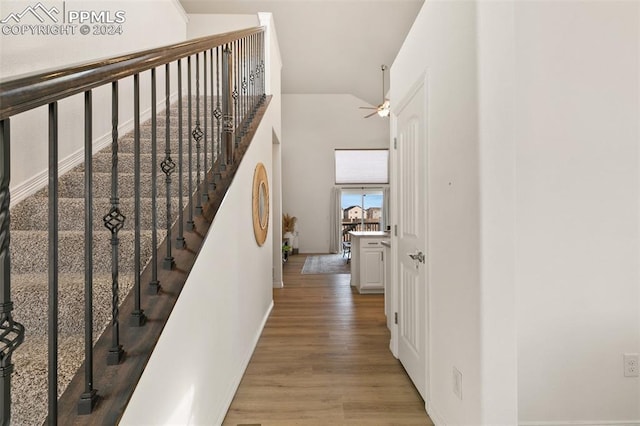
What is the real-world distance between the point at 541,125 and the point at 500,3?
2.55 feet

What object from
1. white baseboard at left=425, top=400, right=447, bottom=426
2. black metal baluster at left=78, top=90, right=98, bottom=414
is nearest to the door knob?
white baseboard at left=425, top=400, right=447, bottom=426

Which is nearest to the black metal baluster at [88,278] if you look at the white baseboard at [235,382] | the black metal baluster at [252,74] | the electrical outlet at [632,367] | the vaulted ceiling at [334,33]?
the white baseboard at [235,382]

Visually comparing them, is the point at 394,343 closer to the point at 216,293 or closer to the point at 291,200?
the point at 216,293

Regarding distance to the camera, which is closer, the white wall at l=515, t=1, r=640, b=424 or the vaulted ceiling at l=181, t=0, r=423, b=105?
the white wall at l=515, t=1, r=640, b=424

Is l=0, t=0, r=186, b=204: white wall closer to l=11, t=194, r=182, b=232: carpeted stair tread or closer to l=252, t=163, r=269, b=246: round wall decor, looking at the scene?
l=11, t=194, r=182, b=232: carpeted stair tread

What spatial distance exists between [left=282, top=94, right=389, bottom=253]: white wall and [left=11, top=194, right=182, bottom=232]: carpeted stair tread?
8.07m

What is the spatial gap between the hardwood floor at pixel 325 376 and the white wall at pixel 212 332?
18 centimetres

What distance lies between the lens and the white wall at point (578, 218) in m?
1.86

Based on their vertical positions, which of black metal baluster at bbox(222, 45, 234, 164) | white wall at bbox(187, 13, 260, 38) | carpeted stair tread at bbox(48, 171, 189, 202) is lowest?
carpeted stair tread at bbox(48, 171, 189, 202)

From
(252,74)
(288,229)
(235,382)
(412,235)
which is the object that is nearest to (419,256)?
(412,235)

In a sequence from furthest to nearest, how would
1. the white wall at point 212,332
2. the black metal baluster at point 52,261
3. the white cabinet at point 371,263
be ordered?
the white cabinet at point 371,263 < the white wall at point 212,332 < the black metal baluster at point 52,261

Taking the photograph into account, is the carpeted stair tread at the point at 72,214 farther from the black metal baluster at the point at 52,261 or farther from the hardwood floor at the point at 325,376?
the hardwood floor at the point at 325,376

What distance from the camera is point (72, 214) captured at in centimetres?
197

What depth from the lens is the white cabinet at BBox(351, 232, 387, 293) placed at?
496cm
